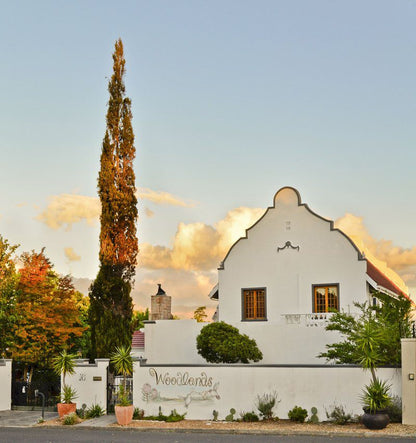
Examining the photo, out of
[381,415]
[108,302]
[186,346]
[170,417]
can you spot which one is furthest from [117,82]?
[381,415]

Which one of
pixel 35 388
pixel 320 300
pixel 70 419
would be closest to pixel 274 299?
pixel 320 300

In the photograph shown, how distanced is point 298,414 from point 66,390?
9.54 meters

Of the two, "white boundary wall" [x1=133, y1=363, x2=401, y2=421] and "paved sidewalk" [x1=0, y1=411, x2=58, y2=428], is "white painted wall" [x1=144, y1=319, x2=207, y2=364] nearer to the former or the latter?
"paved sidewalk" [x1=0, y1=411, x2=58, y2=428]

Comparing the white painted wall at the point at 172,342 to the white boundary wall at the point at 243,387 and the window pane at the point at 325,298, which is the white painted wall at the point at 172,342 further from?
the white boundary wall at the point at 243,387

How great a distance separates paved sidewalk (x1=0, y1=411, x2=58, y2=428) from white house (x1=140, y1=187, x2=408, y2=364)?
6.99 m

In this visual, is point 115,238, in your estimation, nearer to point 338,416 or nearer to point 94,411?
point 94,411

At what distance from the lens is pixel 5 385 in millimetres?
31656

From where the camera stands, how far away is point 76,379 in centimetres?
2870

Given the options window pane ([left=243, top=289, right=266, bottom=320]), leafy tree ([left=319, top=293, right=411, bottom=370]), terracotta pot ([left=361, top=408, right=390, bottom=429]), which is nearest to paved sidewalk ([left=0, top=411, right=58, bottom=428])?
window pane ([left=243, top=289, right=266, bottom=320])

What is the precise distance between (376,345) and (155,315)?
581 inches

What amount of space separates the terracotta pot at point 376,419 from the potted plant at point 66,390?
1167cm

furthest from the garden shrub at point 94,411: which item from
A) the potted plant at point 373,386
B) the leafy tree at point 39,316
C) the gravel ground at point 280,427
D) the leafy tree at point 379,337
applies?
the potted plant at point 373,386

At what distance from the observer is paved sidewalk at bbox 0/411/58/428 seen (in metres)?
26.9

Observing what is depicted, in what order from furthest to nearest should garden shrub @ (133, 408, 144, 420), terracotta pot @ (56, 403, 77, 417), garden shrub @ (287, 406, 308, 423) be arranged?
1. terracotta pot @ (56, 403, 77, 417)
2. garden shrub @ (133, 408, 144, 420)
3. garden shrub @ (287, 406, 308, 423)
